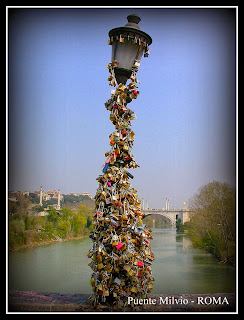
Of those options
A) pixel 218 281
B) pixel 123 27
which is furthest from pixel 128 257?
pixel 218 281

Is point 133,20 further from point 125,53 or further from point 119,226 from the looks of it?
point 119,226

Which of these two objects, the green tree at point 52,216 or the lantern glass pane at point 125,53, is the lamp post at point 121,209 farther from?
the green tree at point 52,216

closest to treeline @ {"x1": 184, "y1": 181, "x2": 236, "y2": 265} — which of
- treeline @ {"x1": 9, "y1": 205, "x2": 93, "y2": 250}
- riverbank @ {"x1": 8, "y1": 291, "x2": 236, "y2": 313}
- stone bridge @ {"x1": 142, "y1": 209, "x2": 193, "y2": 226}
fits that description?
stone bridge @ {"x1": 142, "y1": 209, "x2": 193, "y2": 226}

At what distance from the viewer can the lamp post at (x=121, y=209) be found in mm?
2494

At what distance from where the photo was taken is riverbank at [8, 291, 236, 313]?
260 cm

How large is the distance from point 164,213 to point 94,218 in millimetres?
11927

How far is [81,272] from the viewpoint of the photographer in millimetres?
6414

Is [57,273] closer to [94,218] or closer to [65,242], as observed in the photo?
[94,218]

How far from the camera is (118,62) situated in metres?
2.81

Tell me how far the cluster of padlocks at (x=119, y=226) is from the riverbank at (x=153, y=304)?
108 millimetres

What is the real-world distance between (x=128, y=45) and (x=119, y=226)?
5.75ft

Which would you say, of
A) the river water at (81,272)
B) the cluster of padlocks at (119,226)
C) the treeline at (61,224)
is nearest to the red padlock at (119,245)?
the cluster of padlocks at (119,226)

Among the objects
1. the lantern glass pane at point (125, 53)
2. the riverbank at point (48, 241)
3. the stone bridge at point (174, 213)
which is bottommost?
the riverbank at point (48, 241)

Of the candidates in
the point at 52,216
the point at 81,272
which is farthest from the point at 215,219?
the point at 52,216
